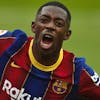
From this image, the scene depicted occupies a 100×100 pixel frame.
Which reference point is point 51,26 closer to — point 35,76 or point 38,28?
point 38,28

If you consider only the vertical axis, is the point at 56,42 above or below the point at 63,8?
below

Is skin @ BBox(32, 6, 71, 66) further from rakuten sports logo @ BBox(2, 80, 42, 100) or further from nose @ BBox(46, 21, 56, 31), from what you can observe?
rakuten sports logo @ BBox(2, 80, 42, 100)

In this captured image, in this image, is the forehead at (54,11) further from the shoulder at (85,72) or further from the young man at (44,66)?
the shoulder at (85,72)

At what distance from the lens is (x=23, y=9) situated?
10.1 ft

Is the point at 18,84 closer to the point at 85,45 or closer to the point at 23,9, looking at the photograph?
the point at 85,45

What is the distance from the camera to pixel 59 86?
5.13ft

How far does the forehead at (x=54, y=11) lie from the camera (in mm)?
1490

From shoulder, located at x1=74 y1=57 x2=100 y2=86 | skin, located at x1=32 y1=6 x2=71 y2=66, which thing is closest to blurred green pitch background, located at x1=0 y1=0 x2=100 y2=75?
shoulder, located at x1=74 y1=57 x2=100 y2=86

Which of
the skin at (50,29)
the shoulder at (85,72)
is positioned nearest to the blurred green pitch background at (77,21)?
the shoulder at (85,72)

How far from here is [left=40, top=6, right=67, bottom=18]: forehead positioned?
58.7 inches

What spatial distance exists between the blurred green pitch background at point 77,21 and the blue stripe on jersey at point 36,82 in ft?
4.07

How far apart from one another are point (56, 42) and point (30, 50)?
11cm

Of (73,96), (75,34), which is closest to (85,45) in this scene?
(75,34)

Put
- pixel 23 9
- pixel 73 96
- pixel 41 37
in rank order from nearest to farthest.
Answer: pixel 41 37 → pixel 73 96 → pixel 23 9
